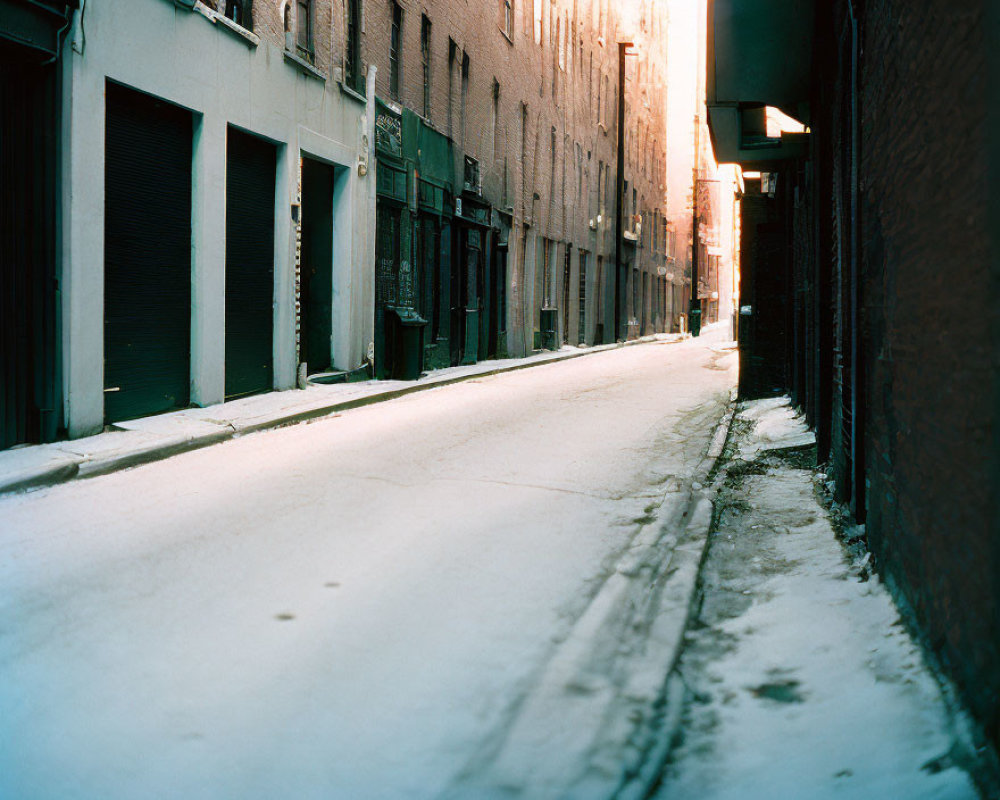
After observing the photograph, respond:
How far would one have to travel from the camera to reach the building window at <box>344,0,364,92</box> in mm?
16453

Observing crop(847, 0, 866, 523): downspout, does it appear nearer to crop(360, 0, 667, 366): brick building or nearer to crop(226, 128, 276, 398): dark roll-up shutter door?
crop(226, 128, 276, 398): dark roll-up shutter door

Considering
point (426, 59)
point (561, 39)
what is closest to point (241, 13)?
point (426, 59)

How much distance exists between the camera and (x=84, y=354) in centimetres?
985

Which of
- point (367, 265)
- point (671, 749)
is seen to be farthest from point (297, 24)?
point (671, 749)

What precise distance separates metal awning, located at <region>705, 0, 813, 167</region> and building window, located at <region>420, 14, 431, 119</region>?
904cm

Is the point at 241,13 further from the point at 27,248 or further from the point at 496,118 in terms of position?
the point at 496,118

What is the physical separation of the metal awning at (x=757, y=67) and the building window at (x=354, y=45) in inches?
264

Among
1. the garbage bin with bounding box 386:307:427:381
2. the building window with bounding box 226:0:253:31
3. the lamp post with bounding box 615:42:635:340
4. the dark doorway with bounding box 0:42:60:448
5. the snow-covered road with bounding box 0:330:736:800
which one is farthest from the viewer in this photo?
the lamp post with bounding box 615:42:635:340

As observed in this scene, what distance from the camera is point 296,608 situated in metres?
4.73

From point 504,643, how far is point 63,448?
590cm

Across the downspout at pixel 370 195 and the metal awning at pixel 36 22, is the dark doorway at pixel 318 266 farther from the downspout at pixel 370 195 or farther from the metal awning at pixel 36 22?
the metal awning at pixel 36 22

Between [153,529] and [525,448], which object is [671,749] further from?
[525,448]

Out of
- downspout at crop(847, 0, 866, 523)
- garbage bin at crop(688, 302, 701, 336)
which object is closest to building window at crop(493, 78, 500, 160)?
downspout at crop(847, 0, 866, 523)

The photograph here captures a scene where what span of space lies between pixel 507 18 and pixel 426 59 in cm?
706
